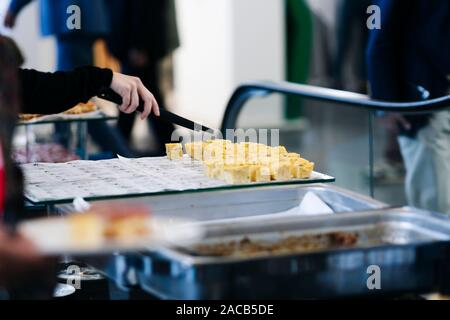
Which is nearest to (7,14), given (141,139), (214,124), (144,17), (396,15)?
(144,17)

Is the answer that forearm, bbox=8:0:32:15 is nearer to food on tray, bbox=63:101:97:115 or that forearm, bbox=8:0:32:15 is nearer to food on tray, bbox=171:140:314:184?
food on tray, bbox=63:101:97:115

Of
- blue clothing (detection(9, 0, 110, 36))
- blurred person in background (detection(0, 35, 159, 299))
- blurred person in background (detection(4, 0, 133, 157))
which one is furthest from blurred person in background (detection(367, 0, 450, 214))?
blurred person in background (detection(0, 35, 159, 299))

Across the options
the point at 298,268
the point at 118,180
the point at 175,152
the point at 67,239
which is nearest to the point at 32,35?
A: the point at 175,152

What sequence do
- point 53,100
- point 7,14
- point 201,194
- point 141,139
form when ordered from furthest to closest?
1. point 141,139
2. point 7,14
3. point 53,100
4. point 201,194

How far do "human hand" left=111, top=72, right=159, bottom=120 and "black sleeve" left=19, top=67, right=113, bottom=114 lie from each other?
24 millimetres

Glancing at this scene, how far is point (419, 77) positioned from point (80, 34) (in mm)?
1537

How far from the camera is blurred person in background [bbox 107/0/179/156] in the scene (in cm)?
536

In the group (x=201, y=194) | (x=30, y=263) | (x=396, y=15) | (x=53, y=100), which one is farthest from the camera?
(x=396, y=15)

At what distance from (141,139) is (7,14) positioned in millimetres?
3460

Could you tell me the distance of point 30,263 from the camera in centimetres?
167

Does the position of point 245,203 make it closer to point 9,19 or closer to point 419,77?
point 419,77

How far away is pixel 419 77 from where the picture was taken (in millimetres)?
4207
